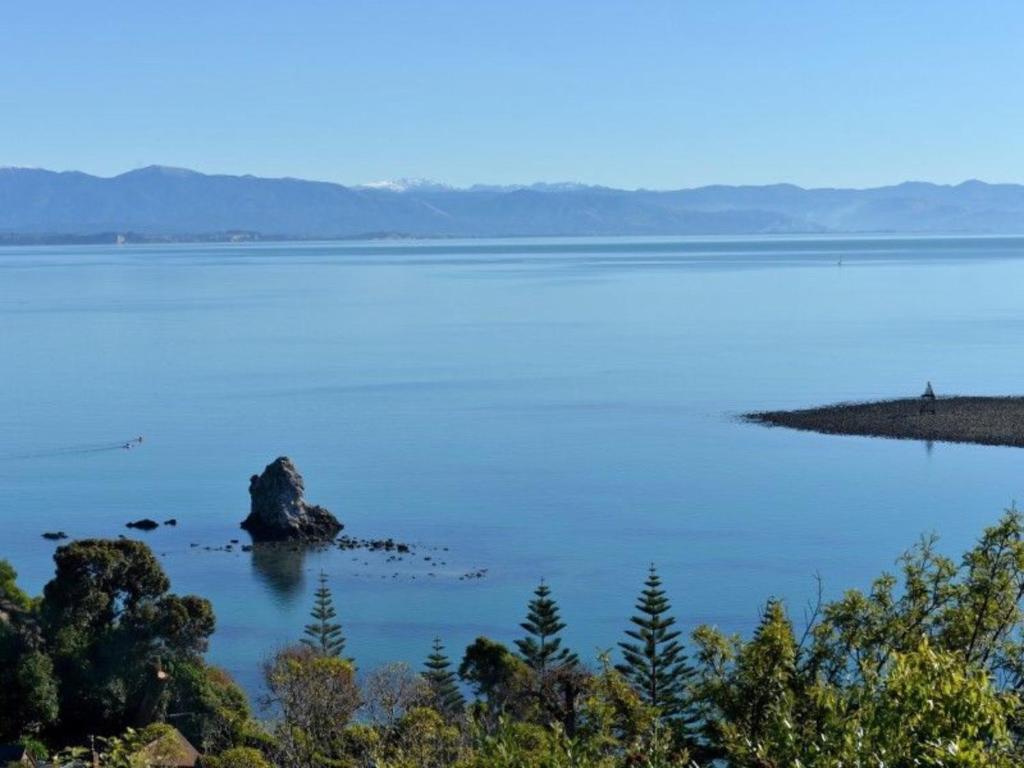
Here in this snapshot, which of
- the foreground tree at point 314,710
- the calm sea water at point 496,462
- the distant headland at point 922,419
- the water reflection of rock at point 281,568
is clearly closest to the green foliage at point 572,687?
the foreground tree at point 314,710

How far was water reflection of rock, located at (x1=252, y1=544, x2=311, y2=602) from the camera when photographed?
4578 cm

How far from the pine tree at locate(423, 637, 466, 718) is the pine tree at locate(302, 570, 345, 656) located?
375cm

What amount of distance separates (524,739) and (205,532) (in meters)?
36.2

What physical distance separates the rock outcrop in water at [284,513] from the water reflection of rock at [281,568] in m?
0.81

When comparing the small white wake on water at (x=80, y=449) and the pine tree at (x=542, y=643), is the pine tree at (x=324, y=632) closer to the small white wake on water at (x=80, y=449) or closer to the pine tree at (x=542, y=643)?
the pine tree at (x=542, y=643)

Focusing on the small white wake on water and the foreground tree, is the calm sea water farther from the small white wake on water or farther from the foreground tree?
the foreground tree

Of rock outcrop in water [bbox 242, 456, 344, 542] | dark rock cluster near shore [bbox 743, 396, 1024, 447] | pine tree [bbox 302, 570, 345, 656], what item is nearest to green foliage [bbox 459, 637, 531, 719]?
pine tree [bbox 302, 570, 345, 656]

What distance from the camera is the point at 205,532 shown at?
52156mm

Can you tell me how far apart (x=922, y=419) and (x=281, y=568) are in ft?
129

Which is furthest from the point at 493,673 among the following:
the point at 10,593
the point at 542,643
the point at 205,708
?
the point at 10,593

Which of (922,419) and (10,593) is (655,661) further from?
(922,419)

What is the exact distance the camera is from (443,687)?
32031 mm

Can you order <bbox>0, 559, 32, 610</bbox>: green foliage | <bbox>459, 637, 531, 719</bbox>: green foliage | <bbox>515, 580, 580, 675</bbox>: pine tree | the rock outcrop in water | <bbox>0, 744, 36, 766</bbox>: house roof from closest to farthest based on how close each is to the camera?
1. <bbox>0, 744, 36, 766</bbox>: house roof
2. <bbox>459, 637, 531, 719</bbox>: green foliage
3. <bbox>0, 559, 32, 610</bbox>: green foliage
4. <bbox>515, 580, 580, 675</bbox>: pine tree
5. the rock outcrop in water

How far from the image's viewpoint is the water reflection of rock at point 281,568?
1802 inches
